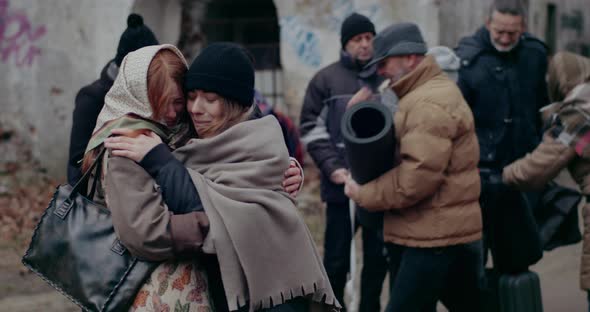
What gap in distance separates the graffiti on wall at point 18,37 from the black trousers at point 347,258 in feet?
16.8

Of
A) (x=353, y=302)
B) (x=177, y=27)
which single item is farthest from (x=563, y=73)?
(x=177, y=27)

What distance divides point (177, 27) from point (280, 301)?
7594mm

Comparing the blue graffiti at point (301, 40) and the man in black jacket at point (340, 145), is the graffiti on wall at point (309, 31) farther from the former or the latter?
the man in black jacket at point (340, 145)

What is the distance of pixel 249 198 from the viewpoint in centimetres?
252

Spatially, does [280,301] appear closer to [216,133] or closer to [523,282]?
[216,133]

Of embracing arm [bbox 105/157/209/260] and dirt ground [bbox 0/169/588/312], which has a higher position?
embracing arm [bbox 105/157/209/260]

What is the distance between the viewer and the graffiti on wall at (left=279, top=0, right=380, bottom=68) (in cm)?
916

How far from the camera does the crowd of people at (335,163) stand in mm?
2490

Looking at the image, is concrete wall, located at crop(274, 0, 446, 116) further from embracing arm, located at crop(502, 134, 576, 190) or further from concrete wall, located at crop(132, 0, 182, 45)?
embracing arm, located at crop(502, 134, 576, 190)

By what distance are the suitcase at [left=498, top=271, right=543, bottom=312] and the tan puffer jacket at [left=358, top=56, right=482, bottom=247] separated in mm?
668

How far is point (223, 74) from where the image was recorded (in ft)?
8.61

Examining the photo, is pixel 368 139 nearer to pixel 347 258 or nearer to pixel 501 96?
pixel 501 96

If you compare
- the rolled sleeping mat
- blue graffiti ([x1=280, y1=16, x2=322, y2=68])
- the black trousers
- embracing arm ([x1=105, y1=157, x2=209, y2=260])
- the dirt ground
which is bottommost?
the dirt ground

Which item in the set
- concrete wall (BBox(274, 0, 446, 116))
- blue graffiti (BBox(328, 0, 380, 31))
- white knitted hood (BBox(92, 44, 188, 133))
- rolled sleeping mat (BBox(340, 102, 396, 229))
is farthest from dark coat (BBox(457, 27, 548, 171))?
blue graffiti (BBox(328, 0, 380, 31))
